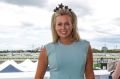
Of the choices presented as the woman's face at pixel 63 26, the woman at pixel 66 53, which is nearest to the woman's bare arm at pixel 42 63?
the woman at pixel 66 53

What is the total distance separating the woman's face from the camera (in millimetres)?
1537

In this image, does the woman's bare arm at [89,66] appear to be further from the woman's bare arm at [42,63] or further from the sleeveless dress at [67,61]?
the woman's bare arm at [42,63]

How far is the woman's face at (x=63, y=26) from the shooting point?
1.54m

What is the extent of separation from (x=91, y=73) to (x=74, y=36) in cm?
19

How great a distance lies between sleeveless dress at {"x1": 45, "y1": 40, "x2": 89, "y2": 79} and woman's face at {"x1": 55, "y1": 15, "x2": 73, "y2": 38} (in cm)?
6

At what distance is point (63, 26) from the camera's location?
1.53 meters

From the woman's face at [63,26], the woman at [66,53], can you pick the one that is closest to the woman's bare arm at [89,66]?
the woman at [66,53]

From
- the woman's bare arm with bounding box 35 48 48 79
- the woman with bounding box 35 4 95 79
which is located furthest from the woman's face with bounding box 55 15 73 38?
the woman's bare arm with bounding box 35 48 48 79

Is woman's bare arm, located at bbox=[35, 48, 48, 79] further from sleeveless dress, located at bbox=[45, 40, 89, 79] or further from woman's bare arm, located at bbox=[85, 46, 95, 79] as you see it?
woman's bare arm, located at bbox=[85, 46, 95, 79]

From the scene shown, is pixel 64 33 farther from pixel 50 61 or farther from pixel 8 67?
pixel 8 67

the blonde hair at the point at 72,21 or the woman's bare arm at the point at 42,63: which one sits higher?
the blonde hair at the point at 72,21

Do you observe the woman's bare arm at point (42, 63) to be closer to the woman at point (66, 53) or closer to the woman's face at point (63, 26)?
the woman at point (66, 53)

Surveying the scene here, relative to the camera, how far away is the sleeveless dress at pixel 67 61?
1.52m

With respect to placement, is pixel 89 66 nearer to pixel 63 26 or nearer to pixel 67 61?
pixel 67 61
